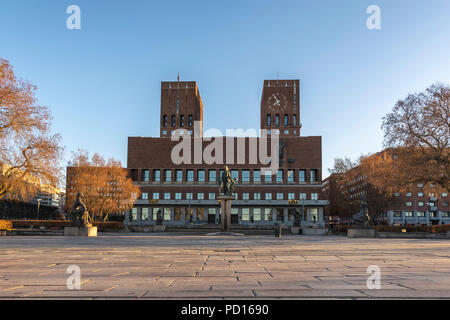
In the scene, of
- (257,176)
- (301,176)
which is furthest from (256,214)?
(301,176)

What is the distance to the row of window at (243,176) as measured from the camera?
9112 cm

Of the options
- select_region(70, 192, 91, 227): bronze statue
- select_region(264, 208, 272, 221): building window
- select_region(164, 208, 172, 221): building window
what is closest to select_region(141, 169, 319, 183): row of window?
select_region(264, 208, 272, 221): building window

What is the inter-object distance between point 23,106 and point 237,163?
6229cm

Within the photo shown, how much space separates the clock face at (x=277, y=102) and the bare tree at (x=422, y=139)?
66.6m

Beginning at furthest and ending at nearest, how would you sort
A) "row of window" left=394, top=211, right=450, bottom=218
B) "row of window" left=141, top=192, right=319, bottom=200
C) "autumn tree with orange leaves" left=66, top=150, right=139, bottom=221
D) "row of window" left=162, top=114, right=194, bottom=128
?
"row of window" left=162, top=114, right=194, bottom=128 → "row of window" left=394, top=211, right=450, bottom=218 → "row of window" left=141, top=192, right=319, bottom=200 → "autumn tree with orange leaves" left=66, top=150, right=139, bottom=221

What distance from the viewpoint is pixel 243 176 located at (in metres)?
91.7

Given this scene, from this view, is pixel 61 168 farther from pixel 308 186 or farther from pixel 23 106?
pixel 308 186

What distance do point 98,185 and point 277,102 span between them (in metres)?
61.9

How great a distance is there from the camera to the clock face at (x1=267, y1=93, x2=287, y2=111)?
10500 centimetres

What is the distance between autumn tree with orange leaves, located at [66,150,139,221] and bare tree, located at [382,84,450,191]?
4154 cm

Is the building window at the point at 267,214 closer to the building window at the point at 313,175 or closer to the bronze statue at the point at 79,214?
the building window at the point at 313,175

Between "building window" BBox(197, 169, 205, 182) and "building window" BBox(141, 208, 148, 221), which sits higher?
"building window" BBox(197, 169, 205, 182)

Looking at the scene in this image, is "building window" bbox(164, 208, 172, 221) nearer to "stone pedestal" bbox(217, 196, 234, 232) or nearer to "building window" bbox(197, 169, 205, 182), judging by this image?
"building window" bbox(197, 169, 205, 182)

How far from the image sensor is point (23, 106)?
32594 millimetres
